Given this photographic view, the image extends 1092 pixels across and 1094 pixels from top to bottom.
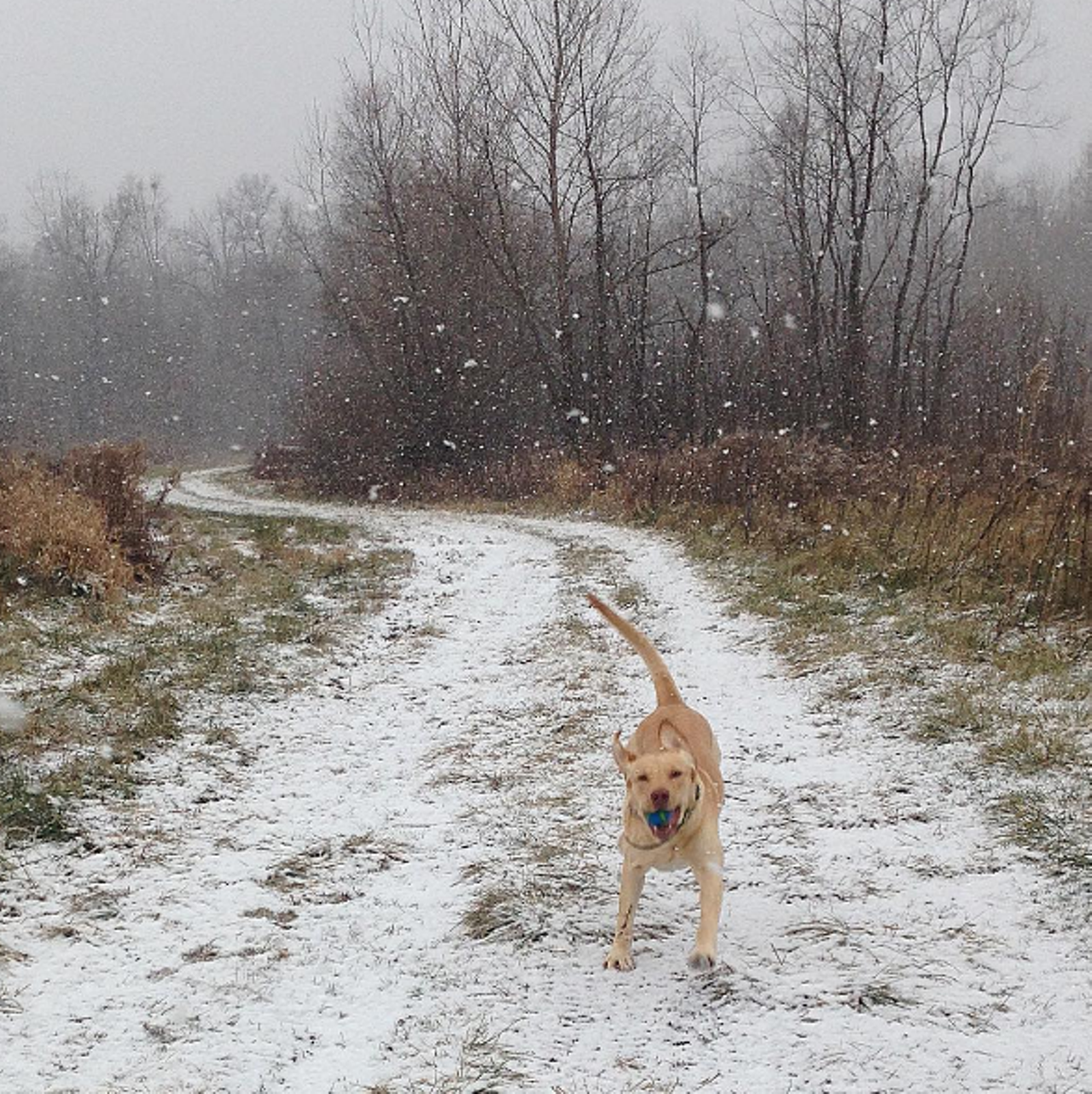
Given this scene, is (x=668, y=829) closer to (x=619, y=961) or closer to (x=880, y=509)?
(x=619, y=961)

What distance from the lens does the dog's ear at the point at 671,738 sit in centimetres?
367

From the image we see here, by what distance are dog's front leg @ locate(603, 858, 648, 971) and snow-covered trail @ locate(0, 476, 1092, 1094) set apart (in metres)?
0.05

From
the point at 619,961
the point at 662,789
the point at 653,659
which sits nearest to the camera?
the point at 662,789

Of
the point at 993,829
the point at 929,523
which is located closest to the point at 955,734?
the point at 993,829

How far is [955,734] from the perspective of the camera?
5.75m

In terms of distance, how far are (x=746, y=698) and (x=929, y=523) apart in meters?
4.77

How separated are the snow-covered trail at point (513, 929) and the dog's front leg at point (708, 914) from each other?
125mm

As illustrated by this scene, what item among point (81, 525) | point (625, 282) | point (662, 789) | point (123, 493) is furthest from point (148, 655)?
point (625, 282)

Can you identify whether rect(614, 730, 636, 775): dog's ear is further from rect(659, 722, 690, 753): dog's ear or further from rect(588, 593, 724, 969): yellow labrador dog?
rect(659, 722, 690, 753): dog's ear

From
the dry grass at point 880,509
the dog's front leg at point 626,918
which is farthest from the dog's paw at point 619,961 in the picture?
the dry grass at point 880,509

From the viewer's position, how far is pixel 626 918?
3.56 m

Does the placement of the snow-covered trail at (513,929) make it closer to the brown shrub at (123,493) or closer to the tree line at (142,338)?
the brown shrub at (123,493)

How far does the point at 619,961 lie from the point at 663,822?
23.8 inches

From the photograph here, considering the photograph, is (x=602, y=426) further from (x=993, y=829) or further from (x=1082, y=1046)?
(x=1082, y=1046)
